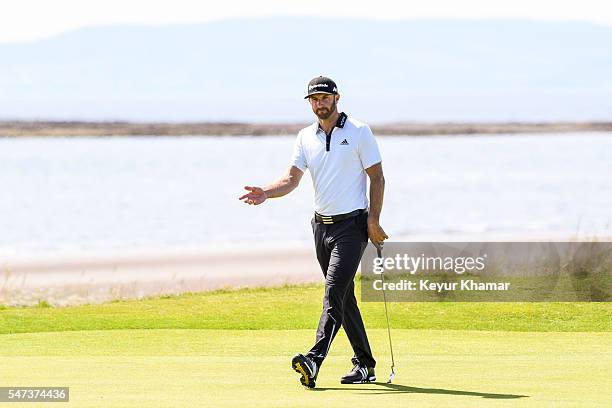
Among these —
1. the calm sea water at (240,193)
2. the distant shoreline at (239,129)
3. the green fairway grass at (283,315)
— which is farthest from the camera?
the distant shoreline at (239,129)

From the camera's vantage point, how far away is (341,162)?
8062 millimetres

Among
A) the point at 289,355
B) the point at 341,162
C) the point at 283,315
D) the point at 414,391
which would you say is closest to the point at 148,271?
the point at 283,315

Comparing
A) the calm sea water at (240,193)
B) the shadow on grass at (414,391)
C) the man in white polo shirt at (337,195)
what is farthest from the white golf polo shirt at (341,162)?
the calm sea water at (240,193)

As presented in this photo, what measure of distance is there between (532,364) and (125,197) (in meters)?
43.0

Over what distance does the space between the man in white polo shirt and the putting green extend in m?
0.52

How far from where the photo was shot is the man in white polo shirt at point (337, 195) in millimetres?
8055

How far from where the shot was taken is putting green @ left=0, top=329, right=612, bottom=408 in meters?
7.35

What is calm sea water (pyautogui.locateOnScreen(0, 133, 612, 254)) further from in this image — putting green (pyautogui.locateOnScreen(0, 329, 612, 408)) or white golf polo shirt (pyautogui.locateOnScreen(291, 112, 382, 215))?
white golf polo shirt (pyautogui.locateOnScreen(291, 112, 382, 215))

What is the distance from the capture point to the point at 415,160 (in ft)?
235

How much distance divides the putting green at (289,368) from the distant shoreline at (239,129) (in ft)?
325

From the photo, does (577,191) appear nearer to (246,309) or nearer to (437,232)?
(437,232)

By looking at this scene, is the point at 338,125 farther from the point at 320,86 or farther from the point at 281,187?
the point at 281,187

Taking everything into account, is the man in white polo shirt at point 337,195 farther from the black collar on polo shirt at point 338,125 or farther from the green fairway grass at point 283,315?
the green fairway grass at point 283,315

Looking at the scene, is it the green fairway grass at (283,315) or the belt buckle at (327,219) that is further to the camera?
the green fairway grass at (283,315)
